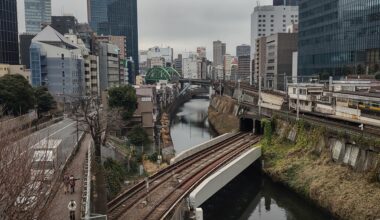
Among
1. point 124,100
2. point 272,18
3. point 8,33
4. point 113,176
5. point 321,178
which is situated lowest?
point 321,178

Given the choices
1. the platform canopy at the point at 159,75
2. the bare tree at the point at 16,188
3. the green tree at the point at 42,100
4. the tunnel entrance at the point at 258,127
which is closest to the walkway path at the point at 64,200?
the bare tree at the point at 16,188

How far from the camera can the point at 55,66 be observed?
68.6m

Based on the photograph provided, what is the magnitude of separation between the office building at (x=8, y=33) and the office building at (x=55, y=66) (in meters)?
10.8

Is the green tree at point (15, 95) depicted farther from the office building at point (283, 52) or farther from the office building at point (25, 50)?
the office building at point (283, 52)

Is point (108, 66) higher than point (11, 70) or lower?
higher

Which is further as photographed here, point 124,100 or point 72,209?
A: point 124,100

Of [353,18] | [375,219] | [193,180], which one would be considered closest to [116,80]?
[353,18]

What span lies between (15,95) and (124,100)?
548 inches

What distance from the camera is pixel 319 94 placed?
48.5 m

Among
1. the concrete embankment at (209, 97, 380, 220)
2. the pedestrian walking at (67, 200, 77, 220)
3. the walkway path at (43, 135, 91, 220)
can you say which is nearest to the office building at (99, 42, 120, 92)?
the concrete embankment at (209, 97, 380, 220)

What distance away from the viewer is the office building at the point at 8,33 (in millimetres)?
77406

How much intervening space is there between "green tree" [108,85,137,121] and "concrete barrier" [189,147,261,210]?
22.2m

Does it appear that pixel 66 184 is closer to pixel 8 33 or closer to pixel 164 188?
pixel 164 188

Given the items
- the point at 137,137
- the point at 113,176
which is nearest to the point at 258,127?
the point at 137,137
